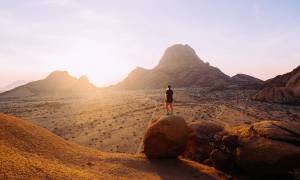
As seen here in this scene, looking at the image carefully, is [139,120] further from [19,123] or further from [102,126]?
[19,123]

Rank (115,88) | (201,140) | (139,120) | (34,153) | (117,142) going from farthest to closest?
(115,88), (139,120), (117,142), (201,140), (34,153)

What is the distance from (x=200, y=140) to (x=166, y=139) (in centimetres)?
274

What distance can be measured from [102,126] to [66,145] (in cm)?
1101

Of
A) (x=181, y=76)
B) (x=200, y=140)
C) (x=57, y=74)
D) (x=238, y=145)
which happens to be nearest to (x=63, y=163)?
Answer: (x=238, y=145)

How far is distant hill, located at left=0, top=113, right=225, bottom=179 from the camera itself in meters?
8.47

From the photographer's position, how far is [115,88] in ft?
292

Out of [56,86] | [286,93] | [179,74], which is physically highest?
[179,74]

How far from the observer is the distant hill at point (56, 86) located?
3253 inches

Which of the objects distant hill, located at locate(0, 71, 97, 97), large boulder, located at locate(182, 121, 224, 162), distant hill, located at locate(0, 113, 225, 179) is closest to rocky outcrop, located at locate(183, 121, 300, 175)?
distant hill, located at locate(0, 113, 225, 179)

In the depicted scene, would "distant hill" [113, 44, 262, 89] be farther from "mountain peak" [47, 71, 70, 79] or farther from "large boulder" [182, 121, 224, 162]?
"large boulder" [182, 121, 224, 162]

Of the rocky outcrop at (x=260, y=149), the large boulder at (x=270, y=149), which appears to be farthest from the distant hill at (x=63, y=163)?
the large boulder at (x=270, y=149)

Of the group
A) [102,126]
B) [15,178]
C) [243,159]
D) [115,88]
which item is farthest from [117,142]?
[115,88]

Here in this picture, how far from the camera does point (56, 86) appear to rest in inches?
3551

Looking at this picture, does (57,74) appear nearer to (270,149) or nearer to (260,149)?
(260,149)
